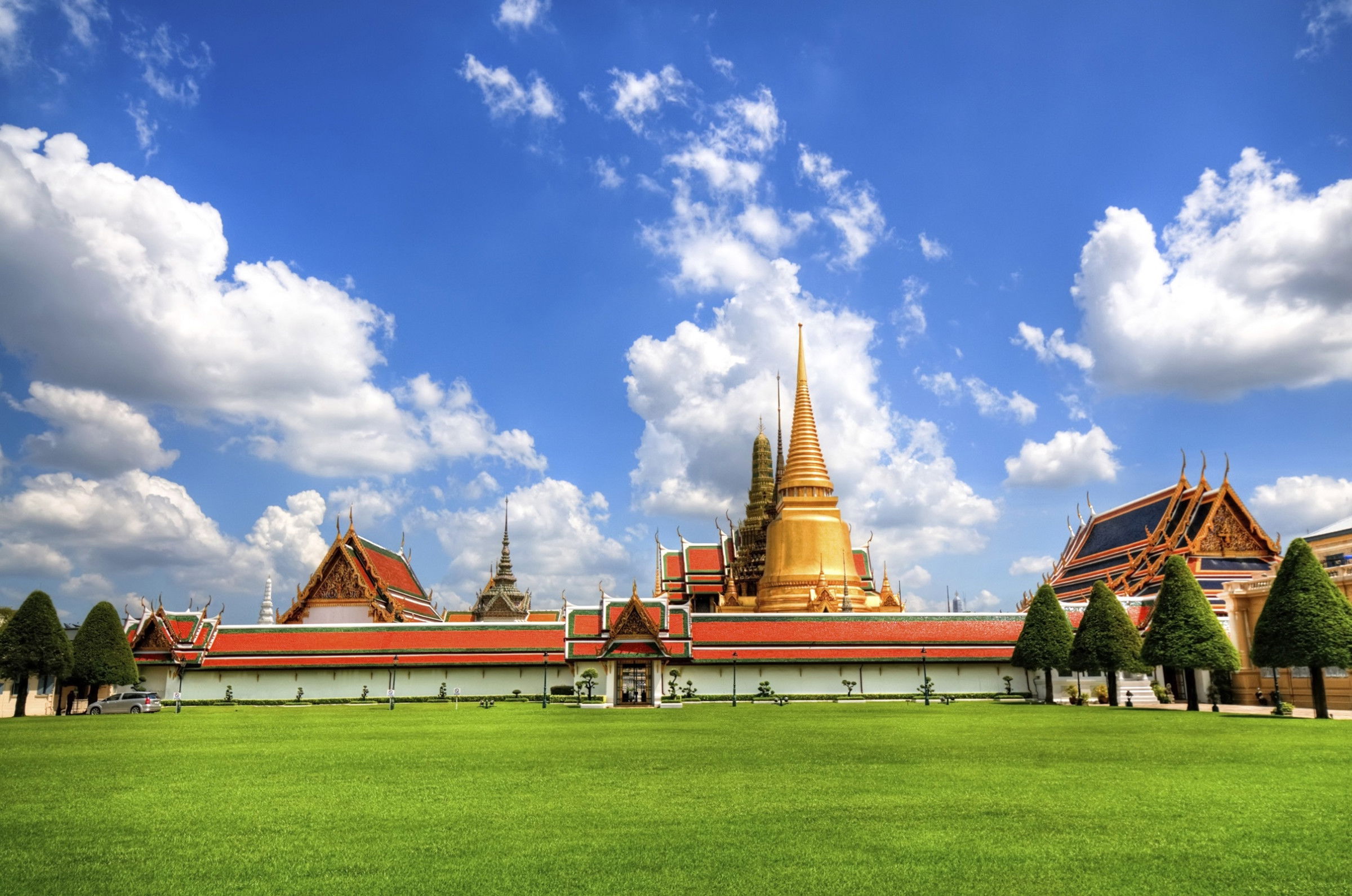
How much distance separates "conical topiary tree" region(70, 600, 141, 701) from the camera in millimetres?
36562

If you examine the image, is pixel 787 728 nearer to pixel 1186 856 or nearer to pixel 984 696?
pixel 1186 856

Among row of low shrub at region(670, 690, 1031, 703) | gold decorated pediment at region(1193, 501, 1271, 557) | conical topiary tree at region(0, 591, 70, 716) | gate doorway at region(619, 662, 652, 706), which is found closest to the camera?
conical topiary tree at region(0, 591, 70, 716)

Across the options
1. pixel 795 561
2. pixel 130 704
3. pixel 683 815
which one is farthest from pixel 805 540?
pixel 683 815

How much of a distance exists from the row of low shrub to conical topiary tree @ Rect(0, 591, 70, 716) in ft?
81.4

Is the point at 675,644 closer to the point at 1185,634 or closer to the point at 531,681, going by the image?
the point at 531,681

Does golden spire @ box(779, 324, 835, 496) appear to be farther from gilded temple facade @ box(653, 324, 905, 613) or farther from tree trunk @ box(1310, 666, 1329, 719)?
tree trunk @ box(1310, 666, 1329, 719)

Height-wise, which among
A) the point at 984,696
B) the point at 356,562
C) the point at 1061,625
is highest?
the point at 356,562

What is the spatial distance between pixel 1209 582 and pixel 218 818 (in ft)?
146

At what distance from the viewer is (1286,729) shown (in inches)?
824

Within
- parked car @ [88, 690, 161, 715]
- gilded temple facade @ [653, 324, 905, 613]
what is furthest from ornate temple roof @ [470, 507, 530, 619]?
parked car @ [88, 690, 161, 715]

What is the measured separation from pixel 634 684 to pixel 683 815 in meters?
30.4

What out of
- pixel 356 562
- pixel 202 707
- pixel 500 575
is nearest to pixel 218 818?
pixel 202 707

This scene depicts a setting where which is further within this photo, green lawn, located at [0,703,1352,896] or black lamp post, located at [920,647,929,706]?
black lamp post, located at [920,647,929,706]

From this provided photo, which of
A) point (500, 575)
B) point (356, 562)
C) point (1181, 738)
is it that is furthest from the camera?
point (500, 575)
